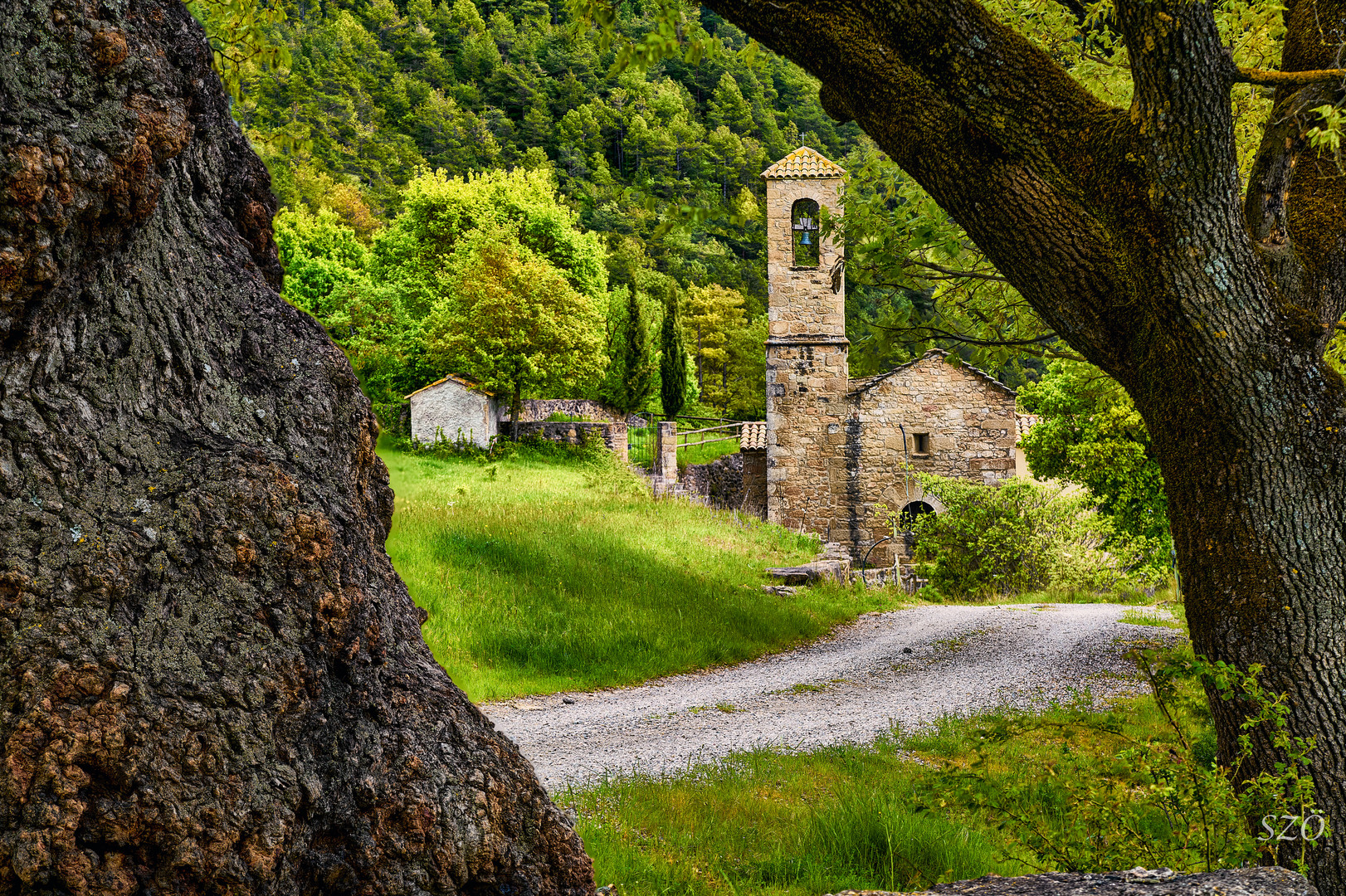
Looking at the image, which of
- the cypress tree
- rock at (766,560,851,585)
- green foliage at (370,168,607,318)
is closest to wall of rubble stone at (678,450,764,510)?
rock at (766,560,851,585)

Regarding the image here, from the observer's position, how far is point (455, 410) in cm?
2709

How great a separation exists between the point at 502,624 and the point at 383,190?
174 feet

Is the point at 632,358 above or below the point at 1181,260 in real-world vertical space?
above

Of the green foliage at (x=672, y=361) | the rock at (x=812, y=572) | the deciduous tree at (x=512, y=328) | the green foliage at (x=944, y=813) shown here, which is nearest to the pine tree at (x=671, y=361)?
the green foliage at (x=672, y=361)

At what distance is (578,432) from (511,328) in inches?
146

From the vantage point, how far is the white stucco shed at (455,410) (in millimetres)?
27031

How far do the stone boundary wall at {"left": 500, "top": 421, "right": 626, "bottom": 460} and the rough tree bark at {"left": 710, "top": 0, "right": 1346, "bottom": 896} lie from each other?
23.6m

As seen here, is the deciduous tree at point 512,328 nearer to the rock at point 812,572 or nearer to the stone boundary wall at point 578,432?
the stone boundary wall at point 578,432

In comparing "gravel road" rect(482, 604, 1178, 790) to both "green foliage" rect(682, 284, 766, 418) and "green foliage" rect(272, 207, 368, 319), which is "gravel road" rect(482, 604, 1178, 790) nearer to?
"green foliage" rect(272, 207, 368, 319)

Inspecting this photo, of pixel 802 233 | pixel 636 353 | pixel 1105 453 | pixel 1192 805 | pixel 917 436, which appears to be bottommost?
pixel 1192 805

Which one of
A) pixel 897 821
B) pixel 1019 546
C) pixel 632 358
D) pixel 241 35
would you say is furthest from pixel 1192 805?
pixel 632 358

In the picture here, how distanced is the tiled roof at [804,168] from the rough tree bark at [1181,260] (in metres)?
18.7

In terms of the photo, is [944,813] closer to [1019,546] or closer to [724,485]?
[1019,546]

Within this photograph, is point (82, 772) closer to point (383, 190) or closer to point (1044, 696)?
point (1044, 696)
